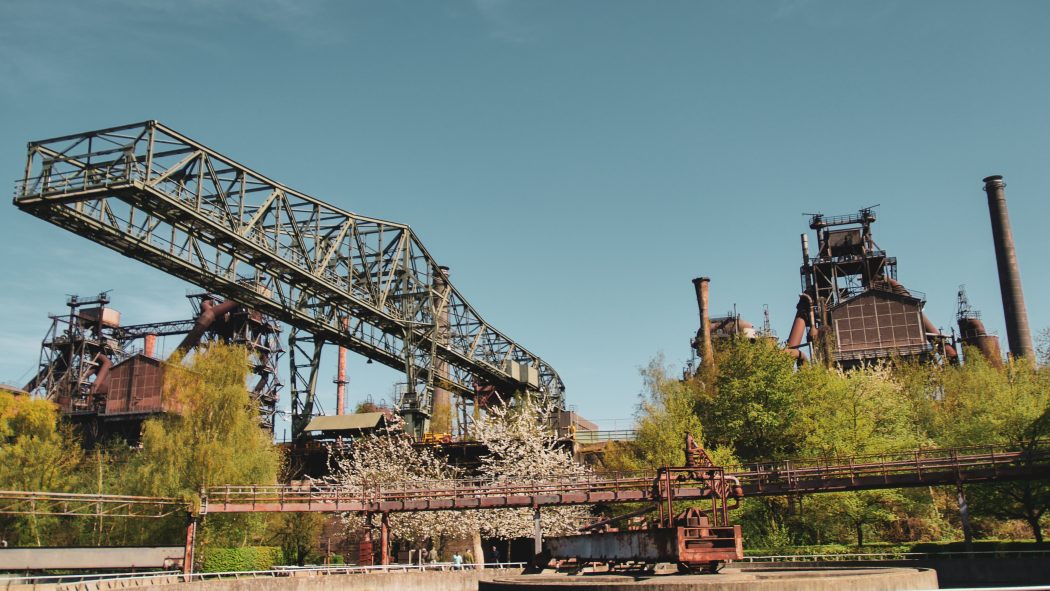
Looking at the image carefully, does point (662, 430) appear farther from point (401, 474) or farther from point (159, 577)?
point (159, 577)

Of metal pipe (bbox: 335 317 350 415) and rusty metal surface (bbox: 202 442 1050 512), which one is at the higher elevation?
metal pipe (bbox: 335 317 350 415)

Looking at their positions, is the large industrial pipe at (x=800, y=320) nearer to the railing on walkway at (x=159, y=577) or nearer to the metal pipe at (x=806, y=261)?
the metal pipe at (x=806, y=261)

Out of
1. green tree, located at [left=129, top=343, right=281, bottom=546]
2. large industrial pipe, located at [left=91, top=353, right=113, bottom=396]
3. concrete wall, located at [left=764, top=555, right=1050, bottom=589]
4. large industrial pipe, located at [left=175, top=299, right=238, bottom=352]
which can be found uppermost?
large industrial pipe, located at [left=175, top=299, right=238, bottom=352]

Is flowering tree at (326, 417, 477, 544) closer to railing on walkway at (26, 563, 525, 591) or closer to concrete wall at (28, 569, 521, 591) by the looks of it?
railing on walkway at (26, 563, 525, 591)

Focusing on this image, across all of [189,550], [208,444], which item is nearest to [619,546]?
[189,550]

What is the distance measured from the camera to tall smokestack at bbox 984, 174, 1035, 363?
2763 inches

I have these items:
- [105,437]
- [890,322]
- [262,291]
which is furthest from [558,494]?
[105,437]

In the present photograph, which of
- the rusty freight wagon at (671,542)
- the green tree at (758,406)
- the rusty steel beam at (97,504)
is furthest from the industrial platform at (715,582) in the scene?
the green tree at (758,406)

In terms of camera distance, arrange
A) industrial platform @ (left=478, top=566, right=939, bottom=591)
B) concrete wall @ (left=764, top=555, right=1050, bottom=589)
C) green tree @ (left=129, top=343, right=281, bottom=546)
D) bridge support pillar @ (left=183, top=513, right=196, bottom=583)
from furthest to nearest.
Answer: green tree @ (left=129, top=343, right=281, bottom=546) → bridge support pillar @ (left=183, top=513, right=196, bottom=583) → concrete wall @ (left=764, top=555, right=1050, bottom=589) → industrial platform @ (left=478, top=566, right=939, bottom=591)

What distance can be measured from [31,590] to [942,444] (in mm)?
44448

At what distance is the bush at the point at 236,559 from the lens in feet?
123

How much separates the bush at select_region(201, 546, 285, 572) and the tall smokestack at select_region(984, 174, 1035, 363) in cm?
6159

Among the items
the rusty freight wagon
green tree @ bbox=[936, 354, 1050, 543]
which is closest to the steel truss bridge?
green tree @ bbox=[936, 354, 1050, 543]

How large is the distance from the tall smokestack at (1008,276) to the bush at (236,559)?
61.6 meters
